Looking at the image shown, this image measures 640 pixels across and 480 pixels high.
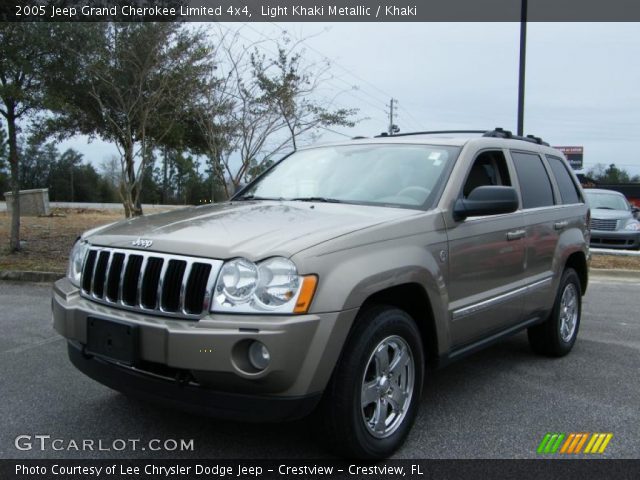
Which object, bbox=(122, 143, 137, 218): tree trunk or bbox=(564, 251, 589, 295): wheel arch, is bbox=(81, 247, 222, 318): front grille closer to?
bbox=(564, 251, 589, 295): wheel arch

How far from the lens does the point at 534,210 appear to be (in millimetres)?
4520

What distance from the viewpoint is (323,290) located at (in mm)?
2650

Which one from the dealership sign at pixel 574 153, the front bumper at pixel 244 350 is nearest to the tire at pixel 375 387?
the front bumper at pixel 244 350

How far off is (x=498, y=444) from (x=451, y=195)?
4.91 ft

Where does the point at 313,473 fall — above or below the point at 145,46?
below

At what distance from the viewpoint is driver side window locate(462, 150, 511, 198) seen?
13.1ft

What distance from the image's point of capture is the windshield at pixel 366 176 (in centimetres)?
374

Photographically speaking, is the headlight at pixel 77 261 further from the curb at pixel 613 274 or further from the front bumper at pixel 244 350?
the curb at pixel 613 274

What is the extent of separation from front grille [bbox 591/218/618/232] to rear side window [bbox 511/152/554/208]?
9139 millimetres

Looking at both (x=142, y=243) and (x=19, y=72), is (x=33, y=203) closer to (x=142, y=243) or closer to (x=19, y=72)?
(x=19, y=72)

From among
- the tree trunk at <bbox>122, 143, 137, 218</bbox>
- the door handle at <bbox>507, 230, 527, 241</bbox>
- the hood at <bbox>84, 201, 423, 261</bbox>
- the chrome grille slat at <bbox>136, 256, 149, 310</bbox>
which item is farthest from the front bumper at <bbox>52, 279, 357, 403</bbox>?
the tree trunk at <bbox>122, 143, 137, 218</bbox>

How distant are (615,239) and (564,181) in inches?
348

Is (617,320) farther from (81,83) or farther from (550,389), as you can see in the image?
(81,83)

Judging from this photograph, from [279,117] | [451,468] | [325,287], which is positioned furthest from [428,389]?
[279,117]
